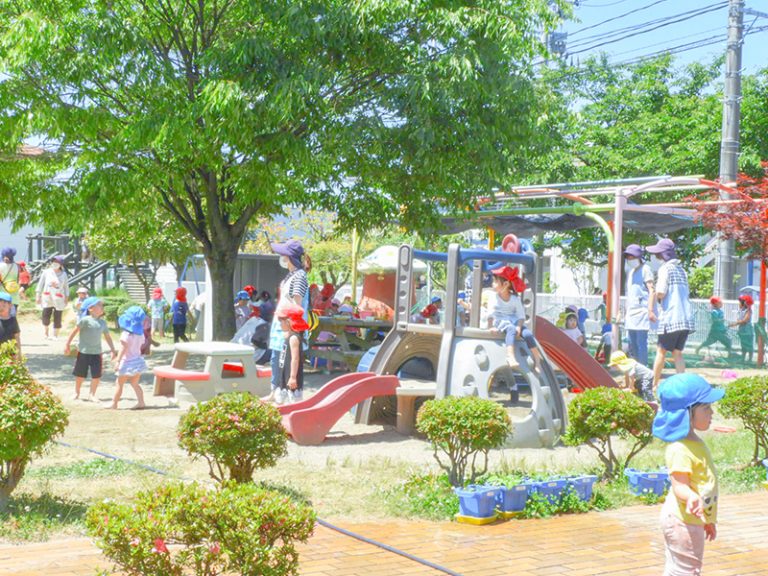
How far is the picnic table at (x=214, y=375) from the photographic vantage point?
12852mm

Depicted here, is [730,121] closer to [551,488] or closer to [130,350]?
[130,350]

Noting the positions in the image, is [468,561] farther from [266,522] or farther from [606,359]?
[606,359]

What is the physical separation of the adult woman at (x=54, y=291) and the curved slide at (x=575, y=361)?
11.8m

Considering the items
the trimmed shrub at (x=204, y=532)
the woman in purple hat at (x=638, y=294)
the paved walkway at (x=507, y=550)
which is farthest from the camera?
the woman in purple hat at (x=638, y=294)

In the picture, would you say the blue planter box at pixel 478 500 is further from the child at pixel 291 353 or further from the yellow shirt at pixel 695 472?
the child at pixel 291 353

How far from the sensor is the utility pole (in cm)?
2292

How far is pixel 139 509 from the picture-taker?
14.4 feet

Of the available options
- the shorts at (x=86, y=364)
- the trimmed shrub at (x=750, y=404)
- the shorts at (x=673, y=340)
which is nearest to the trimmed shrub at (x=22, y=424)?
the trimmed shrub at (x=750, y=404)

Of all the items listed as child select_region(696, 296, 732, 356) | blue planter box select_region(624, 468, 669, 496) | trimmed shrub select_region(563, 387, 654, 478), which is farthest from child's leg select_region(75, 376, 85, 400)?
child select_region(696, 296, 732, 356)

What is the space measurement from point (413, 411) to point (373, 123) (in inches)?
A: 231

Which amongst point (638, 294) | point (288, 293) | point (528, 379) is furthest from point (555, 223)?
point (528, 379)

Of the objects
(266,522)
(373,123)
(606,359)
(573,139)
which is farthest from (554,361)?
(573,139)

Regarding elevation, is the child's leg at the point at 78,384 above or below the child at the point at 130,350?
below

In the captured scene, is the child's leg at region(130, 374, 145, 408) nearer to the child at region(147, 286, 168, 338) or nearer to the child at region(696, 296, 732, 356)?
the child at region(696, 296, 732, 356)
